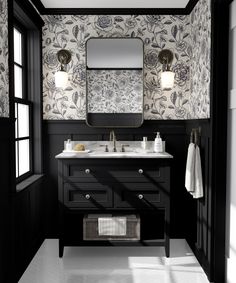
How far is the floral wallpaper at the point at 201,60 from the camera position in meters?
3.11

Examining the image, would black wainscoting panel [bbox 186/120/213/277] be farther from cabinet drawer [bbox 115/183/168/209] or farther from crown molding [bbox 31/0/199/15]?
crown molding [bbox 31/0/199/15]

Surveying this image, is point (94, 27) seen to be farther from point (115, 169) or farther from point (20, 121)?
point (115, 169)

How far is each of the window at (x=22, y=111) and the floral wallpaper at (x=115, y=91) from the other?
67cm

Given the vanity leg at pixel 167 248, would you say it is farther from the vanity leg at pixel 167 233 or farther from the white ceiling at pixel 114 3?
the white ceiling at pixel 114 3

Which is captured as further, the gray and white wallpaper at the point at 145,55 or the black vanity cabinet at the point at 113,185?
the gray and white wallpaper at the point at 145,55

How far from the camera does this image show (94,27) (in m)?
3.89

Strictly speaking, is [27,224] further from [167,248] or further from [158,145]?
[158,145]

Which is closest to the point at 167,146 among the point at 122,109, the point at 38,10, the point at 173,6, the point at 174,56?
the point at 122,109

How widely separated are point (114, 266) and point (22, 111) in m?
1.74

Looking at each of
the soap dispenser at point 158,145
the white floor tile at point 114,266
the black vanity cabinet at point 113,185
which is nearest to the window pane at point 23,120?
the black vanity cabinet at point 113,185

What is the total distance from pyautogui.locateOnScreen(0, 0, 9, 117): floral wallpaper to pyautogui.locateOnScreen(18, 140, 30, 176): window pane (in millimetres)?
987

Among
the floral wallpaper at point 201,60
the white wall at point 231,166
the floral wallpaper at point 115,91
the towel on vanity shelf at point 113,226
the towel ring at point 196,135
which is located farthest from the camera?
the floral wallpaper at point 115,91

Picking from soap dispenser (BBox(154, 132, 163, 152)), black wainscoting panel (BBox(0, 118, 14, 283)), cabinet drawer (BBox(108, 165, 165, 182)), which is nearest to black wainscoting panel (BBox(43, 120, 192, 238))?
soap dispenser (BBox(154, 132, 163, 152))

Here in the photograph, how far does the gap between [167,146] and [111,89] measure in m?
0.88
